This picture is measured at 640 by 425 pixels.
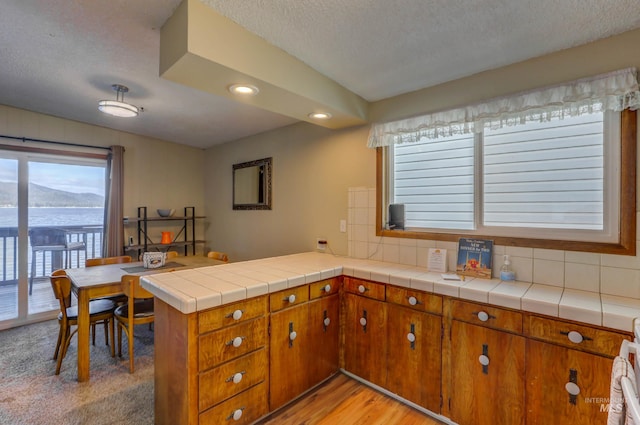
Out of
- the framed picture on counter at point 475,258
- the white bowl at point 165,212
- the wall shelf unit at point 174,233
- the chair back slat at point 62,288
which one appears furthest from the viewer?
the white bowl at point 165,212

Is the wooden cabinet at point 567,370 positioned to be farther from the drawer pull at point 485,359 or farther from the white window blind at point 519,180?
the white window blind at point 519,180

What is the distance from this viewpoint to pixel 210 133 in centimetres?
386

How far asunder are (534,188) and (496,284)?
680mm

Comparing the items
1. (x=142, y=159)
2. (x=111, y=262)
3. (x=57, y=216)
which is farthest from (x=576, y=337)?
(x=57, y=216)

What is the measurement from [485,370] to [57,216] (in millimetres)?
4599

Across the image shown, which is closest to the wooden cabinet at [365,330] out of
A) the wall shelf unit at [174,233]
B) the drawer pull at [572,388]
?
the drawer pull at [572,388]

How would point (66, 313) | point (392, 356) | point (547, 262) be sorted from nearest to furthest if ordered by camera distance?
point (547, 262) < point (392, 356) < point (66, 313)

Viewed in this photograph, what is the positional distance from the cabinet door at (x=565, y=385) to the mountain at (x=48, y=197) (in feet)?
15.3

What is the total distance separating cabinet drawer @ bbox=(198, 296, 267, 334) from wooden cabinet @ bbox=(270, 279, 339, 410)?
4.2 inches

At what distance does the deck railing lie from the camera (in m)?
3.25

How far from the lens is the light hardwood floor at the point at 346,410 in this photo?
1.81m

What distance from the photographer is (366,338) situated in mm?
2125

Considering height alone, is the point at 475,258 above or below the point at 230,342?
above

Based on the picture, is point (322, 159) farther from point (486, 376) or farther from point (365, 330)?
point (486, 376)
